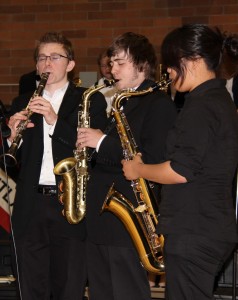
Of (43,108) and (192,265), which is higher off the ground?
(43,108)

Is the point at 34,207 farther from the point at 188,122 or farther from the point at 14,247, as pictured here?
the point at 188,122

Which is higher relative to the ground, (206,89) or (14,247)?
(206,89)

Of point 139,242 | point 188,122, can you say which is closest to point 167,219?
point 188,122

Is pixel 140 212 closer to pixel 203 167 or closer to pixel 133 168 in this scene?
pixel 133 168

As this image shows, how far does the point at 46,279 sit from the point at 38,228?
12.8 inches

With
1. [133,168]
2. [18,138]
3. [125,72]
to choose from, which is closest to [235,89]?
[125,72]

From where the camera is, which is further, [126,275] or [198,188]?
[126,275]

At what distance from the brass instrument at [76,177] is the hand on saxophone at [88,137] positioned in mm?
173

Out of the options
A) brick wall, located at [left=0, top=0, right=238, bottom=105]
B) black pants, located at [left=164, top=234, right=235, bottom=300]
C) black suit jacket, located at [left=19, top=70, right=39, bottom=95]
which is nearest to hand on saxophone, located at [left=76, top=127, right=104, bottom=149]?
black pants, located at [left=164, top=234, right=235, bottom=300]

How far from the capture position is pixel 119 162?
3564 millimetres

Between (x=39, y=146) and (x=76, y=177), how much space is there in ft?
0.96

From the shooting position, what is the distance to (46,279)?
12.5 ft

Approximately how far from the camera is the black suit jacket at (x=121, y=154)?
136 inches

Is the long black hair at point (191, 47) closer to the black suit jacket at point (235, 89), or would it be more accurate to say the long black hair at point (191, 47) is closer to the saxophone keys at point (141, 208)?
the saxophone keys at point (141, 208)
